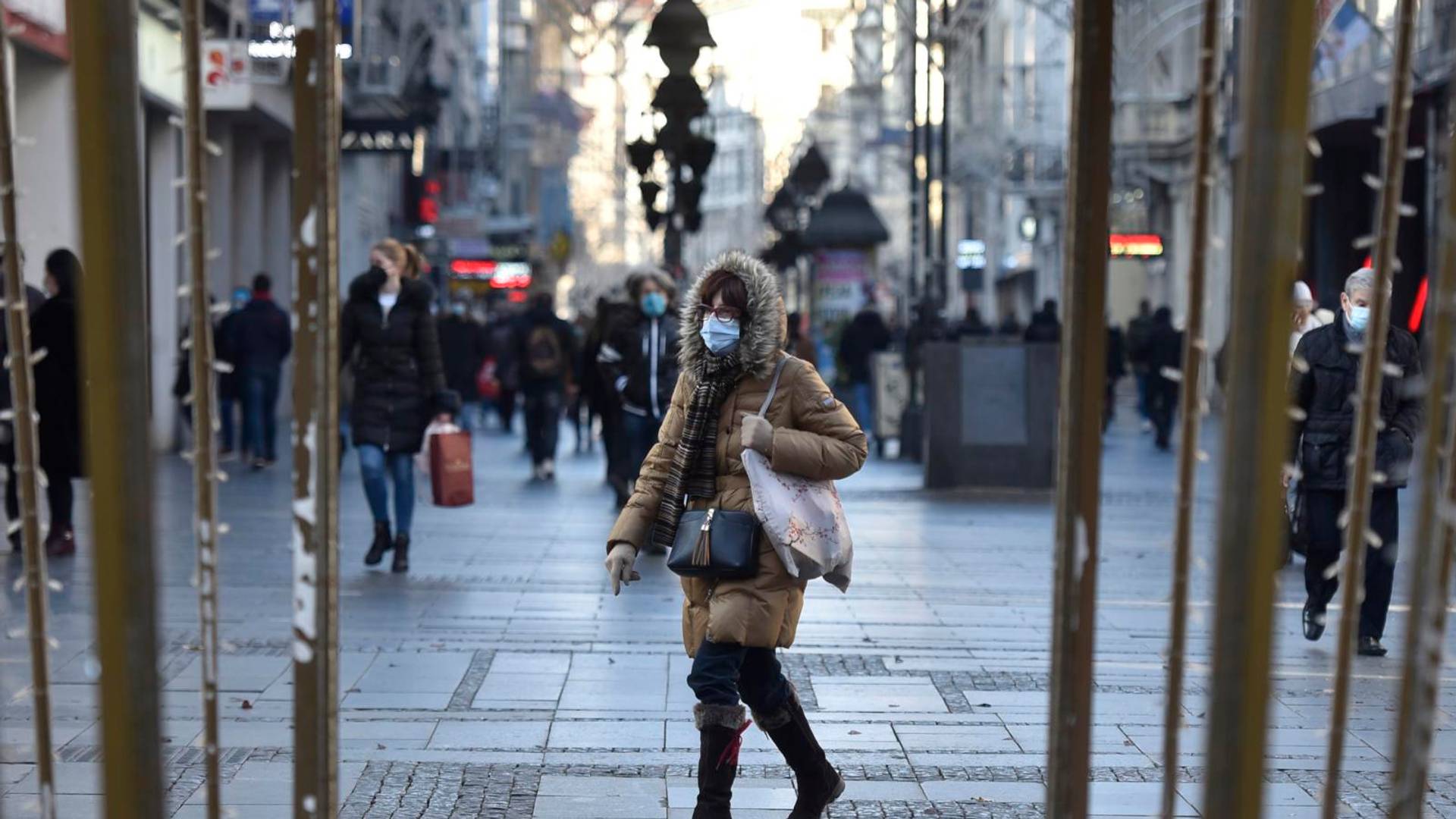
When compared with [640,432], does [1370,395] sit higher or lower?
higher

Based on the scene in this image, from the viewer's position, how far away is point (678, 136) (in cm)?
1753

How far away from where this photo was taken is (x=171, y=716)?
7.15 m

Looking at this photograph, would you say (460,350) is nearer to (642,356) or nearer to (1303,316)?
(642,356)

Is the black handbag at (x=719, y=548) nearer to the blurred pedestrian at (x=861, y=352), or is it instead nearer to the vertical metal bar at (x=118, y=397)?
the vertical metal bar at (x=118, y=397)

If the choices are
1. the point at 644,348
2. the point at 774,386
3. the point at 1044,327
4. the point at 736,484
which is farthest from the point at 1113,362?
the point at 736,484

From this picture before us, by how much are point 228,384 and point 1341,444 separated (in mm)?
13660

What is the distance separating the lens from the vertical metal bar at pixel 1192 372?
277 cm

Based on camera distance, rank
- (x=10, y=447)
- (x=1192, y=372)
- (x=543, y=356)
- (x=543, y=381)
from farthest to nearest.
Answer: (x=543, y=356), (x=543, y=381), (x=10, y=447), (x=1192, y=372)

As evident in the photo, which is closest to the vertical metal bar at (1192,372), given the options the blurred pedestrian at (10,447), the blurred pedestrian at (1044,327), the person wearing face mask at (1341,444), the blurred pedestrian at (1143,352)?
the person wearing face mask at (1341,444)

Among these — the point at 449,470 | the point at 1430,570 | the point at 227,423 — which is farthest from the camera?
the point at 227,423

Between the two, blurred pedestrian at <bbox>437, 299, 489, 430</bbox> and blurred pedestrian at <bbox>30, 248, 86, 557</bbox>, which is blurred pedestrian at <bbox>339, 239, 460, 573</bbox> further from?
blurred pedestrian at <bbox>437, 299, 489, 430</bbox>

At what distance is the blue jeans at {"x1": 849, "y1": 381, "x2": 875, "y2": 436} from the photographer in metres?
26.2

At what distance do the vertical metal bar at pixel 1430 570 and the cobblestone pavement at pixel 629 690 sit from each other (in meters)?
1.78

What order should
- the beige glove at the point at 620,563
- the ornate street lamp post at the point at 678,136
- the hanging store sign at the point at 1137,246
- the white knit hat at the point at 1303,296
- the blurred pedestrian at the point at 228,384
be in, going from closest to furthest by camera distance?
the beige glove at the point at 620,563 < the white knit hat at the point at 1303,296 < the ornate street lamp post at the point at 678,136 < the blurred pedestrian at the point at 228,384 < the hanging store sign at the point at 1137,246
